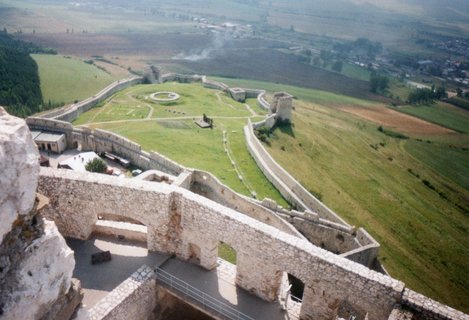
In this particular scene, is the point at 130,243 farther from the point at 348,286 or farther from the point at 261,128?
the point at 261,128

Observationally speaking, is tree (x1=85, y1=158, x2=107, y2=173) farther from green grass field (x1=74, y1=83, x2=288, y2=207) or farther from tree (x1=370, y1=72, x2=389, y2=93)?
tree (x1=370, y1=72, x2=389, y2=93)

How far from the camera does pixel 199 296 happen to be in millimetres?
12859

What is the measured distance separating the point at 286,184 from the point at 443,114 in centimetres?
5887

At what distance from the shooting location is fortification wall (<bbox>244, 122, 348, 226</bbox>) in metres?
25.8

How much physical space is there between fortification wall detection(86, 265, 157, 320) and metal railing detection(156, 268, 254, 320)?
436 millimetres

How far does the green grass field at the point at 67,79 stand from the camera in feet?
186

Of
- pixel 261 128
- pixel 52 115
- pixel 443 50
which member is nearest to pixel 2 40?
pixel 52 115

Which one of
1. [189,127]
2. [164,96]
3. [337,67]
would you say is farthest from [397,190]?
Answer: [337,67]

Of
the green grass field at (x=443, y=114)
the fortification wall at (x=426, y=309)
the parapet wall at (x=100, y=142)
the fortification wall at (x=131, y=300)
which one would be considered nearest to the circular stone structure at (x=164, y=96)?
the parapet wall at (x=100, y=142)

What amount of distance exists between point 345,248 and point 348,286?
12908mm

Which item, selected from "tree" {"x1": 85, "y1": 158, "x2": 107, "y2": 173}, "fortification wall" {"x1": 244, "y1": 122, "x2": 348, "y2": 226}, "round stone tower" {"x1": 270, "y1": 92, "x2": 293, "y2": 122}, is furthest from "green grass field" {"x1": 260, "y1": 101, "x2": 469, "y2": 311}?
"tree" {"x1": 85, "y1": 158, "x2": 107, "y2": 173}

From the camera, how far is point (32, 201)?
7.09 meters

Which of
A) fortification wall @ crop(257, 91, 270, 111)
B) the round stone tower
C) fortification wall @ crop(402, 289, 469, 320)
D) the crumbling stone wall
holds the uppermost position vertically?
the crumbling stone wall

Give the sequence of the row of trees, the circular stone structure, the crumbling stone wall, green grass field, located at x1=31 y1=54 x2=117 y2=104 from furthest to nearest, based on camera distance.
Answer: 1. the row of trees
2. green grass field, located at x1=31 y1=54 x2=117 y2=104
3. the circular stone structure
4. the crumbling stone wall
